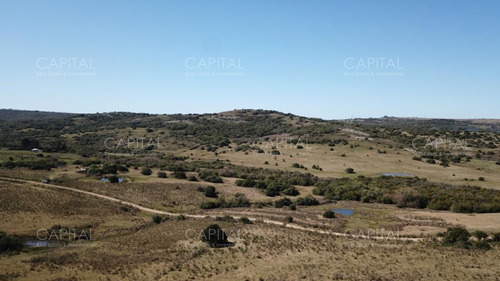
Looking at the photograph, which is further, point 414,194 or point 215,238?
→ point 414,194

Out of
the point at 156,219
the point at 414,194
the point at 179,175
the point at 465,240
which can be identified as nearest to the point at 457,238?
the point at 465,240

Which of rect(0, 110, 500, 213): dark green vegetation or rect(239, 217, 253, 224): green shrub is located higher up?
rect(0, 110, 500, 213): dark green vegetation

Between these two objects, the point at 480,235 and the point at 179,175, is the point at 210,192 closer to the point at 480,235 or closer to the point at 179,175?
the point at 179,175

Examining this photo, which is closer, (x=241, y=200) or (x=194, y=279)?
(x=194, y=279)

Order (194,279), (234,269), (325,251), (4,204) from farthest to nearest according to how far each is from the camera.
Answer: (4,204)
(325,251)
(234,269)
(194,279)

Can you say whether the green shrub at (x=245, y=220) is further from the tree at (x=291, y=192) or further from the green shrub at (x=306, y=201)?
the tree at (x=291, y=192)

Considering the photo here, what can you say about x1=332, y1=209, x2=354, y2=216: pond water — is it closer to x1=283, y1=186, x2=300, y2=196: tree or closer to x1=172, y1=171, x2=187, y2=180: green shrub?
x1=283, y1=186, x2=300, y2=196: tree

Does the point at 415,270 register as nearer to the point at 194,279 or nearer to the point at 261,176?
the point at 194,279

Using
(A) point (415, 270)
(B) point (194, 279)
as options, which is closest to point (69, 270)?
(B) point (194, 279)

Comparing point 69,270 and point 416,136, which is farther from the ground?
point 416,136

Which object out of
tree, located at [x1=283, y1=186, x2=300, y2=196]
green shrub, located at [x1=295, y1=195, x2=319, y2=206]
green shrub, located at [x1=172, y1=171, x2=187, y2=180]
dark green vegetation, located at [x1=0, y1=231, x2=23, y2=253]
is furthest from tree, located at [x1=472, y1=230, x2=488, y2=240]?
green shrub, located at [x1=172, y1=171, x2=187, y2=180]

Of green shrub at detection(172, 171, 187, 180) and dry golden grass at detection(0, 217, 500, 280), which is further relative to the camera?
green shrub at detection(172, 171, 187, 180)
